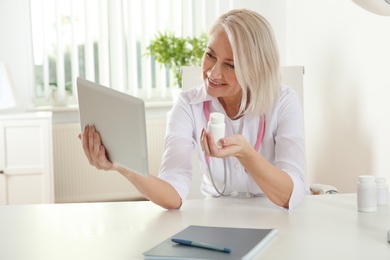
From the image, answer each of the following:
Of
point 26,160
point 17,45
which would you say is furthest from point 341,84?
point 17,45

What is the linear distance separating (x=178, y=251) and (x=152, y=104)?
4117 millimetres

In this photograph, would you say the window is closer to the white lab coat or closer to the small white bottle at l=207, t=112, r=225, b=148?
the white lab coat

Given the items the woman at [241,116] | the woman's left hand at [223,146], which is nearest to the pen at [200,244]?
the woman's left hand at [223,146]

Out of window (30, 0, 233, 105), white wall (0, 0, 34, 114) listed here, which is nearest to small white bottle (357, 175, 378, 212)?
window (30, 0, 233, 105)

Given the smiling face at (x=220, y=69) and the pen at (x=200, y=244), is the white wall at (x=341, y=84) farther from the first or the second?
the pen at (x=200, y=244)

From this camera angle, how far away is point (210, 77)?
2281 mm

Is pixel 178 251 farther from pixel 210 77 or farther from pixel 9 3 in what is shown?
pixel 9 3

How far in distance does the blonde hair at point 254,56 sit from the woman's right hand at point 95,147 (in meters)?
0.56

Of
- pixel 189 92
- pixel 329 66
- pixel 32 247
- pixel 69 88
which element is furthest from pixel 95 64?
pixel 32 247

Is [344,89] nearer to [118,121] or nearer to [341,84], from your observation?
[341,84]

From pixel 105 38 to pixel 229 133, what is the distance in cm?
334

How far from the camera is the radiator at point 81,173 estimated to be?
5480mm

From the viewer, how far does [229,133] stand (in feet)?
7.91

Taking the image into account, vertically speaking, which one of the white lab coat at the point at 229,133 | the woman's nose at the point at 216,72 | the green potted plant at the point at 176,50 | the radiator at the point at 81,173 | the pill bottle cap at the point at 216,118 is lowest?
the radiator at the point at 81,173
